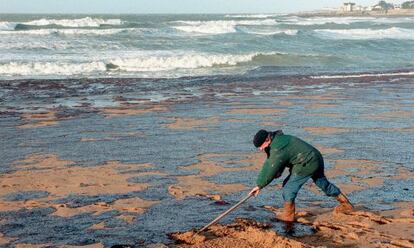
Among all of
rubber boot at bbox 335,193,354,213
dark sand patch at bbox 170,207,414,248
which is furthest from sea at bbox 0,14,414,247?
rubber boot at bbox 335,193,354,213

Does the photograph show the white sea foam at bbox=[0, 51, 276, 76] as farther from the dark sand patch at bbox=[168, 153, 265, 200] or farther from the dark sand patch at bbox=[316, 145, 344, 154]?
the dark sand patch at bbox=[168, 153, 265, 200]

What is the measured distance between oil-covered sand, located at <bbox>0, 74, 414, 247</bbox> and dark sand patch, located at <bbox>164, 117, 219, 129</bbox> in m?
0.02

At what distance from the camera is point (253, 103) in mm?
16078

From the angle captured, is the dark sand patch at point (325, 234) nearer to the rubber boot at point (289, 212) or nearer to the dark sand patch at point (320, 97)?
the rubber boot at point (289, 212)

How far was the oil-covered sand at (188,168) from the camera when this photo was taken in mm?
6438

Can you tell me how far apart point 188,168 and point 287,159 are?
2942 millimetres

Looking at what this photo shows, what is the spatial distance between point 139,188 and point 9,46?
29808 millimetres

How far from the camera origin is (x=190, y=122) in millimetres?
13320

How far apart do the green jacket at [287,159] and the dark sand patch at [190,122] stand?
6.21 m

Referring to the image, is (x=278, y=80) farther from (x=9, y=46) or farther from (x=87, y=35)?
A: (x=87, y=35)

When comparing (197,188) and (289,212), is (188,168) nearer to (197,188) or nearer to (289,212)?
(197,188)

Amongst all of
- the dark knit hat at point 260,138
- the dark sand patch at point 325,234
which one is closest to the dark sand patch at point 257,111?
the dark sand patch at point 325,234

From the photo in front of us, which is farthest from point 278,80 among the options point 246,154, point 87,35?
point 87,35

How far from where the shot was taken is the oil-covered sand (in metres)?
6.44
